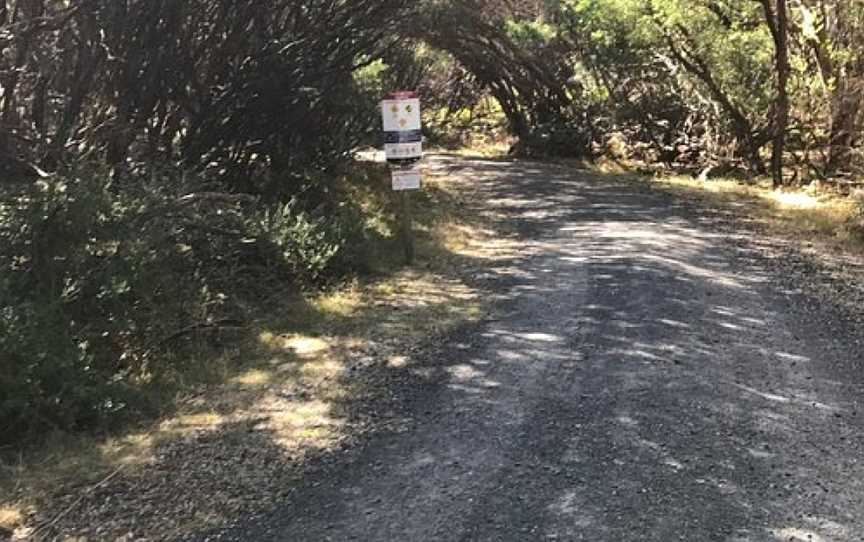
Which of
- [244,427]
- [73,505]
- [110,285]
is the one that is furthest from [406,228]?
[73,505]

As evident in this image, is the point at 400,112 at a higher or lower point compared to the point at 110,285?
higher

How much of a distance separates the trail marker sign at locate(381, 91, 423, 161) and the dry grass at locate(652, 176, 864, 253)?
5.28 meters

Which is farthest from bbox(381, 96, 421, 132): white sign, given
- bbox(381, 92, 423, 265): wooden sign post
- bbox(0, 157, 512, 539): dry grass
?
bbox(0, 157, 512, 539): dry grass

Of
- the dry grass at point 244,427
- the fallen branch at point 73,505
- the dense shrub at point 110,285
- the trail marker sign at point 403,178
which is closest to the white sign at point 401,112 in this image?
the trail marker sign at point 403,178

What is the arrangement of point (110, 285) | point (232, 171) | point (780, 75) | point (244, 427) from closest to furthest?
point (244, 427) → point (110, 285) → point (232, 171) → point (780, 75)

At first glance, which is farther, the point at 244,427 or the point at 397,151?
the point at 397,151

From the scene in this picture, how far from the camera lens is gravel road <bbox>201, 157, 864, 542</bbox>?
13.3ft

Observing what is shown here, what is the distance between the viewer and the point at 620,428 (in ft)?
16.6

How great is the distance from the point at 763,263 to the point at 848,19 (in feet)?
21.6

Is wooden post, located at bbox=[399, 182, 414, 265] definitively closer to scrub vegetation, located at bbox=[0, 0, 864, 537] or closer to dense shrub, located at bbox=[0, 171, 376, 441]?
scrub vegetation, located at bbox=[0, 0, 864, 537]

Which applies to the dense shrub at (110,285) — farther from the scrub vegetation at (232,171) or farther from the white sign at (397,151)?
the white sign at (397,151)

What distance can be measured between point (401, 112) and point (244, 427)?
5.09 meters

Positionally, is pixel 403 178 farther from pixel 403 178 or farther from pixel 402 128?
pixel 402 128

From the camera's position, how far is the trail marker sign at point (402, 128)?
31.5ft
